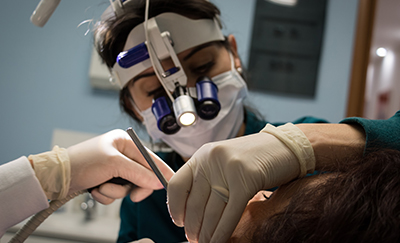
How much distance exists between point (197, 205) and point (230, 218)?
101 mm

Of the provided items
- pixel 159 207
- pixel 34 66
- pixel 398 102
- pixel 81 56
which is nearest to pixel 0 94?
pixel 34 66

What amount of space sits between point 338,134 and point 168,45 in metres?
0.70

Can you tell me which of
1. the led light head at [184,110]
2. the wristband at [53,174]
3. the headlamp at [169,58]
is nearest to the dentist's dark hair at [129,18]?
the headlamp at [169,58]

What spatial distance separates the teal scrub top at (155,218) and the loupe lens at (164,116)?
1.41ft

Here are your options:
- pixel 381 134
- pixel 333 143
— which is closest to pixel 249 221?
pixel 333 143

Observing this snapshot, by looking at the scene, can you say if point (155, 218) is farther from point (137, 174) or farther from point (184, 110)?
point (184, 110)

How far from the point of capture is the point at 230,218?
0.70 meters

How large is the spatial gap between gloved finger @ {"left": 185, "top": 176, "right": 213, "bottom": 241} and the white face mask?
60 centimetres

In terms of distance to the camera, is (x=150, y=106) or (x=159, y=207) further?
(x=159, y=207)

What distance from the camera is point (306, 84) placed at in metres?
2.47

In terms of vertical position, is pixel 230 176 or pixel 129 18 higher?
pixel 129 18

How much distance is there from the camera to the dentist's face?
1328 millimetres

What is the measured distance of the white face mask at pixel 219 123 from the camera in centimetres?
136

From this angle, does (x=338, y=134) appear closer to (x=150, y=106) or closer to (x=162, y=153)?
(x=150, y=106)
